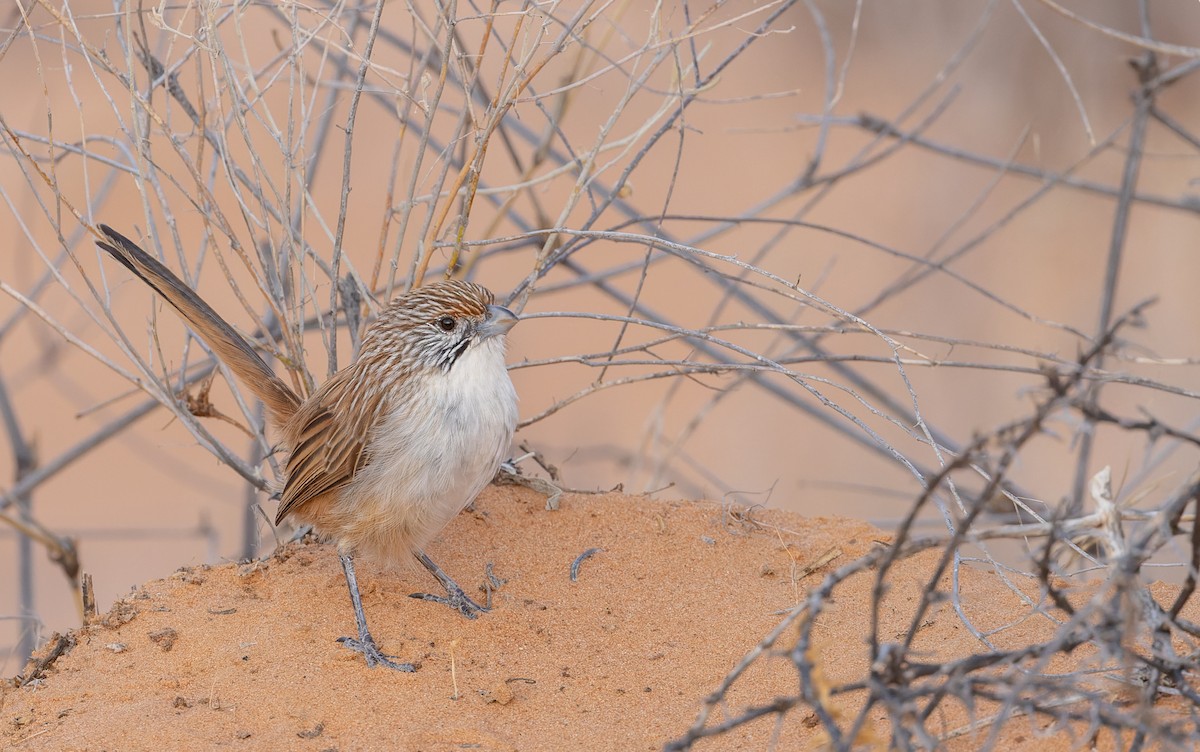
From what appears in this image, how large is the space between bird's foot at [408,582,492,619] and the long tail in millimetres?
1039

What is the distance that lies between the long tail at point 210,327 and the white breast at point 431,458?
747 millimetres

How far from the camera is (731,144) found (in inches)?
594

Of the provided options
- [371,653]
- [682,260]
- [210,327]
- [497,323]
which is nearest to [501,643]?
[371,653]

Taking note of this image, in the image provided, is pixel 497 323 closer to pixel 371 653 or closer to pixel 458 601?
pixel 458 601

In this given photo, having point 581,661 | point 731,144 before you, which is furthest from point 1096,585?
point 731,144

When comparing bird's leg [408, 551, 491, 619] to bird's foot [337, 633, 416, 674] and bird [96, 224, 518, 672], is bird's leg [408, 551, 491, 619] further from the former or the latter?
bird's foot [337, 633, 416, 674]

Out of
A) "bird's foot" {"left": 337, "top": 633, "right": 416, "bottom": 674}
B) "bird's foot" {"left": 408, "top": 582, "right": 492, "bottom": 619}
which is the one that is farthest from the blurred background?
"bird's foot" {"left": 337, "top": 633, "right": 416, "bottom": 674}

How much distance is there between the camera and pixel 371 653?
378cm

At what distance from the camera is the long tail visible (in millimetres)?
4305

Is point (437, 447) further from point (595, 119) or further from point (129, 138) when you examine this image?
point (595, 119)

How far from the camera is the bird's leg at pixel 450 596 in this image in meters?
4.09

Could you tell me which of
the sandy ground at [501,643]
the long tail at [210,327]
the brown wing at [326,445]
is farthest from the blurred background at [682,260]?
the sandy ground at [501,643]

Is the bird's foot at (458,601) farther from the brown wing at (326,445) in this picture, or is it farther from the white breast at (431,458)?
the brown wing at (326,445)

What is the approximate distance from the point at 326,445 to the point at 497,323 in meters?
0.76
